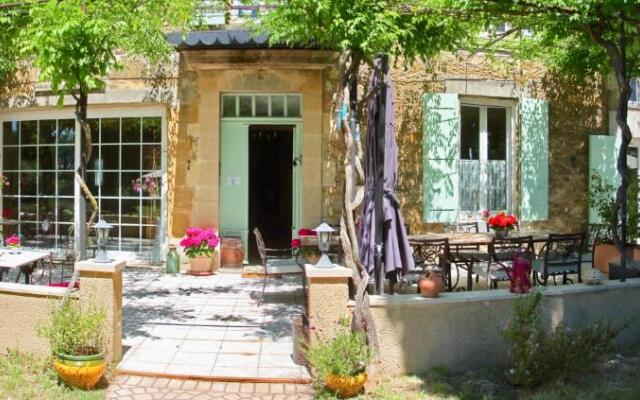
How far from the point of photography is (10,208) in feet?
35.8

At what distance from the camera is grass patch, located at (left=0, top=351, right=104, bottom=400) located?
14.8 ft

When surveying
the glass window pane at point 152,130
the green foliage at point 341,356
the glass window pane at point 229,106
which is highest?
the glass window pane at point 229,106

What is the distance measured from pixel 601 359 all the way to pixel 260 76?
20.5ft

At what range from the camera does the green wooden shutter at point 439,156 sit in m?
9.62

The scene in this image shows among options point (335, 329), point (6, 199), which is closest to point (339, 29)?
point (335, 329)

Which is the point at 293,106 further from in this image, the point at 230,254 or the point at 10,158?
the point at 10,158

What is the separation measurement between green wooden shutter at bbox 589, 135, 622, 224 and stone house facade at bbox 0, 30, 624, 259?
167 millimetres

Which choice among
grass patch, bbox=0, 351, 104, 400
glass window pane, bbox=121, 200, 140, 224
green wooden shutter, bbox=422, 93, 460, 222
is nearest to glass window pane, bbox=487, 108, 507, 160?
green wooden shutter, bbox=422, 93, 460, 222

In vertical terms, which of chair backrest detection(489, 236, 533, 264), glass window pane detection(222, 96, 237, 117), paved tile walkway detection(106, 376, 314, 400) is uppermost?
glass window pane detection(222, 96, 237, 117)

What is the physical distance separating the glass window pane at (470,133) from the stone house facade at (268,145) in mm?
20

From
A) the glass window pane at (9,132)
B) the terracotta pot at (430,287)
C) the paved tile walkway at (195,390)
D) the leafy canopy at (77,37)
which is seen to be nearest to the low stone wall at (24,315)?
the paved tile walkway at (195,390)

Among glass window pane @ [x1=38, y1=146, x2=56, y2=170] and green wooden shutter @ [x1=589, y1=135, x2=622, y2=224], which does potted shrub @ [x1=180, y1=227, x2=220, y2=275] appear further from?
green wooden shutter @ [x1=589, y1=135, x2=622, y2=224]

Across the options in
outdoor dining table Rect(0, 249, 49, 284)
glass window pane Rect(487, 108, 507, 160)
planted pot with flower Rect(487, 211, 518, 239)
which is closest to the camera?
outdoor dining table Rect(0, 249, 49, 284)

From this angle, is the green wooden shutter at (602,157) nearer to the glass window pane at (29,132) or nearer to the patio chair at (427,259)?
the patio chair at (427,259)
